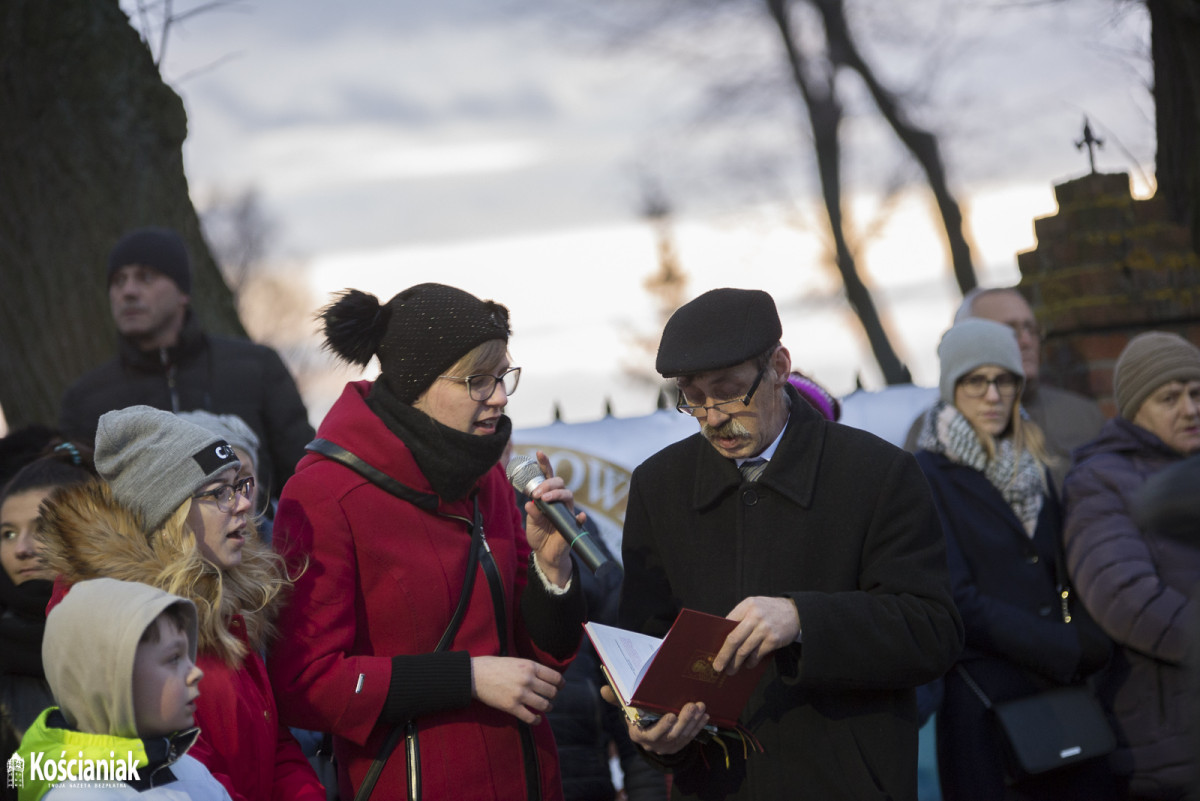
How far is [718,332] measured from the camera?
294cm

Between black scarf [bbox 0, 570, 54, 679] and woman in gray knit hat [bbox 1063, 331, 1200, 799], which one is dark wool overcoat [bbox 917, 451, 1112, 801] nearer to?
woman in gray knit hat [bbox 1063, 331, 1200, 799]

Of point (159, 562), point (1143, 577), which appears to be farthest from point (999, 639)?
point (159, 562)

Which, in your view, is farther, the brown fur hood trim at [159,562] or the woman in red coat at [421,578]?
the woman in red coat at [421,578]

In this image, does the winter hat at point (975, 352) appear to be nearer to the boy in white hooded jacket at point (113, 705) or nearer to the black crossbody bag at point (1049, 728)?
the black crossbody bag at point (1049, 728)

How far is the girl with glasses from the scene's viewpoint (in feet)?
8.86

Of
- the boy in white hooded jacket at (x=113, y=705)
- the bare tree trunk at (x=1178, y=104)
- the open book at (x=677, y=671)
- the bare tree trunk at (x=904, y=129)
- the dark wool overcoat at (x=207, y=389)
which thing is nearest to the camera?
the boy in white hooded jacket at (x=113, y=705)

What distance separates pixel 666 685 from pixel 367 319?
1.23m

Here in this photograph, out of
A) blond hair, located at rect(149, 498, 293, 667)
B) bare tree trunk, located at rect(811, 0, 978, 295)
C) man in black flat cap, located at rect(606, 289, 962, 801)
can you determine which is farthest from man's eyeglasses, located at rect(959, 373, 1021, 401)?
bare tree trunk, located at rect(811, 0, 978, 295)

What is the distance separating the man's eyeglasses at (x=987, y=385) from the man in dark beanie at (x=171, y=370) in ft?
8.50

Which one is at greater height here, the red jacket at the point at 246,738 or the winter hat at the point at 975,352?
the winter hat at the point at 975,352

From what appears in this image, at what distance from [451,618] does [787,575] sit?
0.83 metres

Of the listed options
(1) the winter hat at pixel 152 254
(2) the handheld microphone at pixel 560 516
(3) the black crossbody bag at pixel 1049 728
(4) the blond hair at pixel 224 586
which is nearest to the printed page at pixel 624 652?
(2) the handheld microphone at pixel 560 516

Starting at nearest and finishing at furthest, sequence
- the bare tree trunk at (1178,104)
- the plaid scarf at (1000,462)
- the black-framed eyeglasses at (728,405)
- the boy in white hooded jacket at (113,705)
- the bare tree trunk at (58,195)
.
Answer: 1. the boy in white hooded jacket at (113,705)
2. the black-framed eyeglasses at (728,405)
3. the plaid scarf at (1000,462)
4. the bare tree trunk at (58,195)
5. the bare tree trunk at (1178,104)

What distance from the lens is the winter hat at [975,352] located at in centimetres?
447
